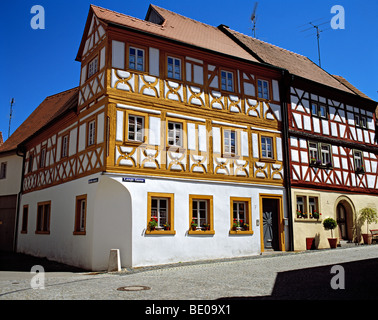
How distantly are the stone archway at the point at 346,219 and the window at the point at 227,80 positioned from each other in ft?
28.9

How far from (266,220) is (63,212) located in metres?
8.80

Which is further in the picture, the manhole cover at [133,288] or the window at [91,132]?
the window at [91,132]

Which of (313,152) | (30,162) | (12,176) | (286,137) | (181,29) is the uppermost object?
(181,29)

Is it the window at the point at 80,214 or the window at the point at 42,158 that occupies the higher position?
the window at the point at 42,158

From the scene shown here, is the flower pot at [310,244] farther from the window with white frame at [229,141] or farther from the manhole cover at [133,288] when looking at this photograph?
the manhole cover at [133,288]

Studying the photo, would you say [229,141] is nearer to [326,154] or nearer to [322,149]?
[322,149]

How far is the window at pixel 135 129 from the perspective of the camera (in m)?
15.1

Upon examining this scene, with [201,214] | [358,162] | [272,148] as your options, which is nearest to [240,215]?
[201,214]

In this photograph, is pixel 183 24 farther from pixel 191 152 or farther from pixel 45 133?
pixel 45 133

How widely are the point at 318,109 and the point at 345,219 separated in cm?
605

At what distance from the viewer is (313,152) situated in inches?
819

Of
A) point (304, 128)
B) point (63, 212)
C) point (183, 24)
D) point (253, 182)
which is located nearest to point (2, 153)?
point (63, 212)

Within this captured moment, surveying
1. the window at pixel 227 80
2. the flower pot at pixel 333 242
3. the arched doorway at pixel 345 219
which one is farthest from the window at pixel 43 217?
the arched doorway at pixel 345 219

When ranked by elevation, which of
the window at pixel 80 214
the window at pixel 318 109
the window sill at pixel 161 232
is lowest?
the window sill at pixel 161 232
